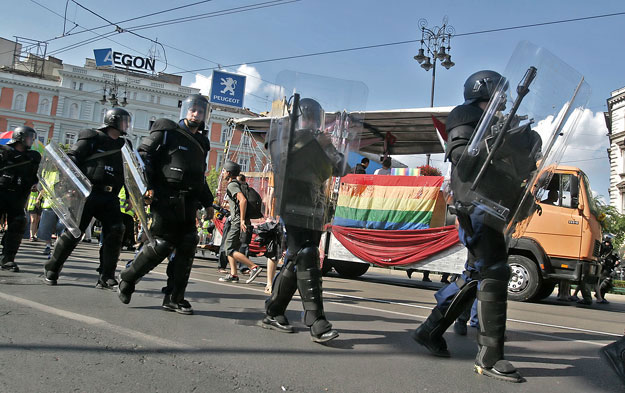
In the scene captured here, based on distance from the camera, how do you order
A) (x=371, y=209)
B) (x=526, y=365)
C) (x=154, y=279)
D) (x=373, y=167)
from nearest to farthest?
(x=526, y=365)
(x=154, y=279)
(x=371, y=209)
(x=373, y=167)

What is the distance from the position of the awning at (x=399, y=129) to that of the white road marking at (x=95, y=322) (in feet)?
21.7

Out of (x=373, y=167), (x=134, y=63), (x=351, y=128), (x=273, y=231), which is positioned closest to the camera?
(x=351, y=128)

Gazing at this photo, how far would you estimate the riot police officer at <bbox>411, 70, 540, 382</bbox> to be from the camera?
9.68ft

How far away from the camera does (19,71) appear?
67.1 metres

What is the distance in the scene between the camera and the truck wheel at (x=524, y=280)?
8.53m

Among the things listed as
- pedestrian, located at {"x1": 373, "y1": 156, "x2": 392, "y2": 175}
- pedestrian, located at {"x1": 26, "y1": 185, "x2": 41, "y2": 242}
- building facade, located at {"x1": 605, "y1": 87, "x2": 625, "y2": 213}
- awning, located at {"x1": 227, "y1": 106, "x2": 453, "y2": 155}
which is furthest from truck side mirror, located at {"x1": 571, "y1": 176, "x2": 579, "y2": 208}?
building facade, located at {"x1": 605, "y1": 87, "x2": 625, "y2": 213}

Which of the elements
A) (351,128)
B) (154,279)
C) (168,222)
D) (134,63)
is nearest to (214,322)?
(168,222)

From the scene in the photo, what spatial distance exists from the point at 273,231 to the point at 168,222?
206 cm

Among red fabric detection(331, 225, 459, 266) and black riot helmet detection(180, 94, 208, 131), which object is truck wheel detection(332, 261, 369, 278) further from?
black riot helmet detection(180, 94, 208, 131)

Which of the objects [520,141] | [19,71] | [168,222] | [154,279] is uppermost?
[19,71]

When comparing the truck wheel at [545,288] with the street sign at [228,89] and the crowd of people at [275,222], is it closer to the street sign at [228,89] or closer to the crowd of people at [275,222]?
the crowd of people at [275,222]

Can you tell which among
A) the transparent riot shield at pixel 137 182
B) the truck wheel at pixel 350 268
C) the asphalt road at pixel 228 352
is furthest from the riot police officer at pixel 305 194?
the truck wheel at pixel 350 268

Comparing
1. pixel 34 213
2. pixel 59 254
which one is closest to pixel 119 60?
pixel 34 213

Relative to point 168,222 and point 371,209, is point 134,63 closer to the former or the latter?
point 371,209
